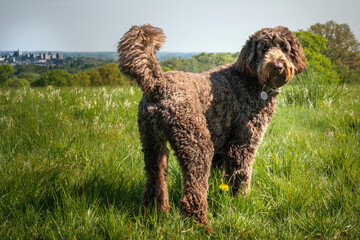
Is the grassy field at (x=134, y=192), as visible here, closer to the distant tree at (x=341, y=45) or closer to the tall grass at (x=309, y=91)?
the tall grass at (x=309, y=91)

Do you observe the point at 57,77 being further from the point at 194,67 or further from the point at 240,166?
Result: the point at 240,166

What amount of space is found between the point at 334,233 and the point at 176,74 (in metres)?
1.94

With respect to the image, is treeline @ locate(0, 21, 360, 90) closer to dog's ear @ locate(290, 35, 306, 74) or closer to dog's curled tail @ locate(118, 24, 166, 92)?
dog's ear @ locate(290, 35, 306, 74)

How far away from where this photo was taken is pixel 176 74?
275 centimetres

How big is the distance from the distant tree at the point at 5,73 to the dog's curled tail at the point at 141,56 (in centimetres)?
1206

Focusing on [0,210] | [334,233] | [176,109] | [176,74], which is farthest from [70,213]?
[334,233]

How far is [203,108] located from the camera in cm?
285

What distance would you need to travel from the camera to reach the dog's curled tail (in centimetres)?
252

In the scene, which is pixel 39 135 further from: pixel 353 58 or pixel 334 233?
pixel 353 58

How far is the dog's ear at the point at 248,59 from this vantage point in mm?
3133

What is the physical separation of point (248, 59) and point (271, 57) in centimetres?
24

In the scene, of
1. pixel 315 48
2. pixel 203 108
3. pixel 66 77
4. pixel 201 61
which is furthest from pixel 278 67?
pixel 201 61

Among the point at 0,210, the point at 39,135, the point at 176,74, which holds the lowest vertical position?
the point at 0,210

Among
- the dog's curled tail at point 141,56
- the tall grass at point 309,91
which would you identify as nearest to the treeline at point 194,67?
the tall grass at point 309,91
